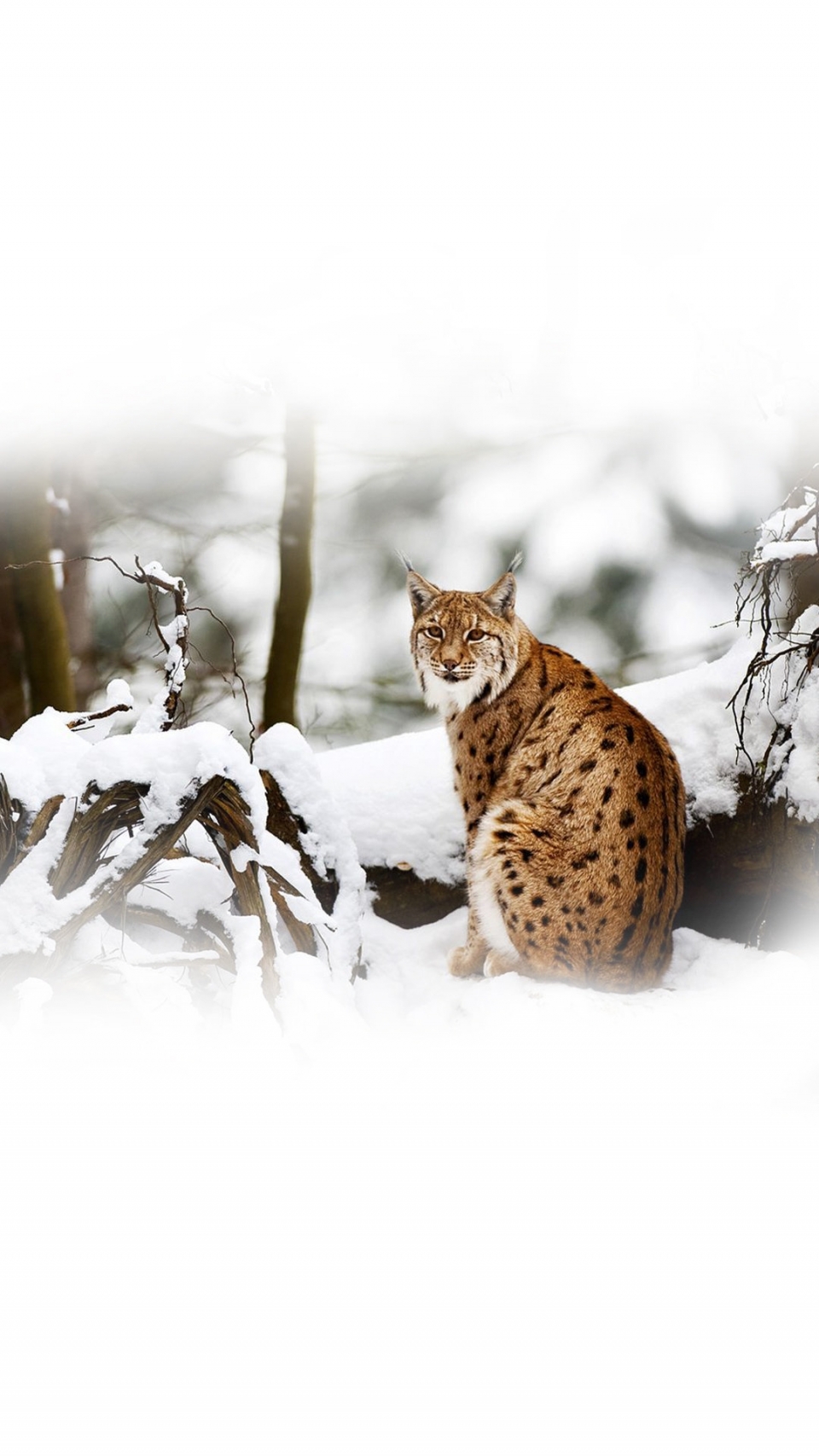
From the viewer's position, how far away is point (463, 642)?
4.02 meters

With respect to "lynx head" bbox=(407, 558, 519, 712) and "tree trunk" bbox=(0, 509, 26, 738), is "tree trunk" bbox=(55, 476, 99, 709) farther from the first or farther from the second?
"lynx head" bbox=(407, 558, 519, 712)

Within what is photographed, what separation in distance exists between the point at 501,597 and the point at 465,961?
4.71 feet

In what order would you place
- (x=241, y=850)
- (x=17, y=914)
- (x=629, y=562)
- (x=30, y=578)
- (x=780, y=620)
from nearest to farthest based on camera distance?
(x=17, y=914), (x=241, y=850), (x=780, y=620), (x=30, y=578), (x=629, y=562)

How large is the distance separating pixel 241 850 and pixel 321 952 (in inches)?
21.3

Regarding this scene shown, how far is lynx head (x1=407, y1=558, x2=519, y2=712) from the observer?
4000mm

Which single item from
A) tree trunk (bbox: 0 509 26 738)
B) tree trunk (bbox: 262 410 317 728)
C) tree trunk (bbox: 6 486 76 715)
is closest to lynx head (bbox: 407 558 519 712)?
tree trunk (bbox: 262 410 317 728)

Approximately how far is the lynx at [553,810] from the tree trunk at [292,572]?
2135mm

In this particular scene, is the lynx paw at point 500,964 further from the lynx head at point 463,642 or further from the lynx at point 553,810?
the lynx head at point 463,642

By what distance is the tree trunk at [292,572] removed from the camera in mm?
6094

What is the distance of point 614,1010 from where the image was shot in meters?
3.18

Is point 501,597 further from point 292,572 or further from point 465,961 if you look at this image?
point 292,572

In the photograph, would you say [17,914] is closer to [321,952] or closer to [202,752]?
[202,752]

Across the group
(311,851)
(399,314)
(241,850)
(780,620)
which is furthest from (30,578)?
(780,620)

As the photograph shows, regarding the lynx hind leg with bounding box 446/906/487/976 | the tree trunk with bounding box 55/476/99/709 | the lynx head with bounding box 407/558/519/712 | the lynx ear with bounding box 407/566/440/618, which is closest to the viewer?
the lynx hind leg with bounding box 446/906/487/976
